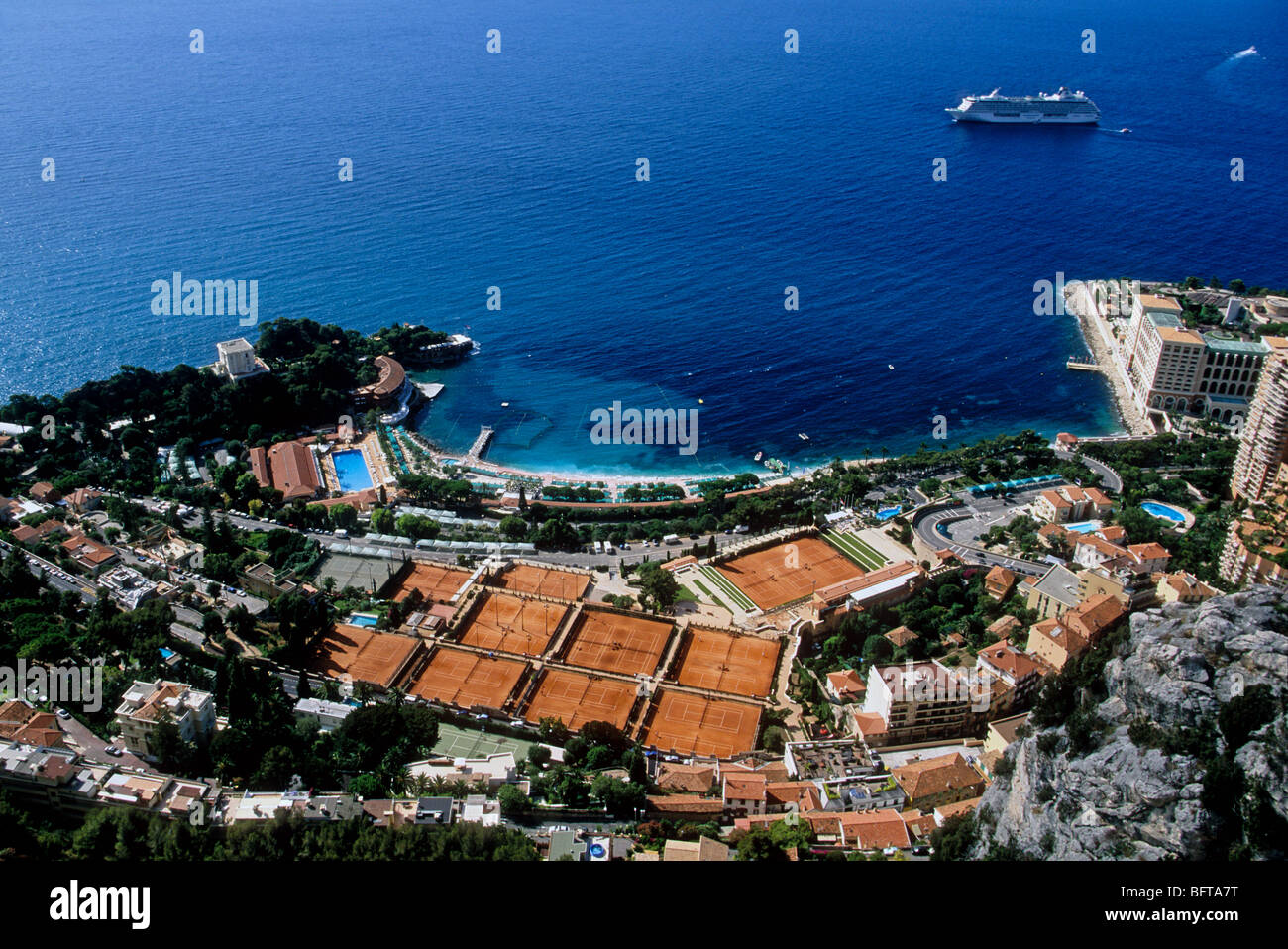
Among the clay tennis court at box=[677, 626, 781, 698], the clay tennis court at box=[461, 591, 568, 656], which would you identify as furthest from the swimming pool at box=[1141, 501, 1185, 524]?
the clay tennis court at box=[461, 591, 568, 656]

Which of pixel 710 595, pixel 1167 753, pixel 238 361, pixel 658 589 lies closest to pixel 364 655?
pixel 658 589

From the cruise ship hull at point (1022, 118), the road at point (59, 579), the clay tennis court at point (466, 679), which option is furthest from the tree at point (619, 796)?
the cruise ship hull at point (1022, 118)

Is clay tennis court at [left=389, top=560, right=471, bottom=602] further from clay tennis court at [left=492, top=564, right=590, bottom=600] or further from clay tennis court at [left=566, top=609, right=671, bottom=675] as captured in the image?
clay tennis court at [left=566, top=609, right=671, bottom=675]

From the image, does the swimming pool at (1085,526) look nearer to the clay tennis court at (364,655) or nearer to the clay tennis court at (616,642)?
the clay tennis court at (616,642)
